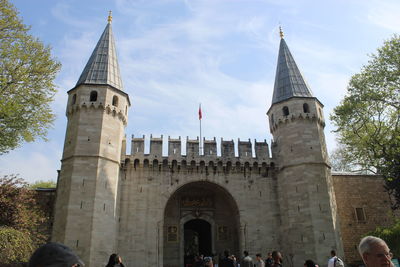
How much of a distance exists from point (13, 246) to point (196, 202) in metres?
11.2

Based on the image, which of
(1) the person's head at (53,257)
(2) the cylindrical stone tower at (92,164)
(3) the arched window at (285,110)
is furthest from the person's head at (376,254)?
(3) the arched window at (285,110)

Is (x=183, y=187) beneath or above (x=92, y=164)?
beneath

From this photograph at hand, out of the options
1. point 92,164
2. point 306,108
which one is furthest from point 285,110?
point 92,164

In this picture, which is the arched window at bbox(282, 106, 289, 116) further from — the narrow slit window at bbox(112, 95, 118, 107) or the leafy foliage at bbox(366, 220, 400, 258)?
the narrow slit window at bbox(112, 95, 118, 107)

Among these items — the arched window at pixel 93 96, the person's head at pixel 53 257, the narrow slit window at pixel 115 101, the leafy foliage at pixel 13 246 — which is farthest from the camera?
the narrow slit window at pixel 115 101

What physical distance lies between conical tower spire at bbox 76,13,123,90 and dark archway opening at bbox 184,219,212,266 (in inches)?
423

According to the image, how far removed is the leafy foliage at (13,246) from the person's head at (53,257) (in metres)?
13.1

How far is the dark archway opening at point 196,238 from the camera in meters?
21.7

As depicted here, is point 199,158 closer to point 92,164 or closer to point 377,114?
point 92,164

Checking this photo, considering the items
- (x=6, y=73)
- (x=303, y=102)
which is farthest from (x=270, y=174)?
(x=6, y=73)

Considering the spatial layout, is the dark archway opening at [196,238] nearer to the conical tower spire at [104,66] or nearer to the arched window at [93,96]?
the arched window at [93,96]

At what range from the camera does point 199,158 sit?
20.9 meters

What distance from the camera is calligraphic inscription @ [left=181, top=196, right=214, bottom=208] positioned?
21.7 meters

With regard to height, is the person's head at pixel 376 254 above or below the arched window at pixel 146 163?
below
